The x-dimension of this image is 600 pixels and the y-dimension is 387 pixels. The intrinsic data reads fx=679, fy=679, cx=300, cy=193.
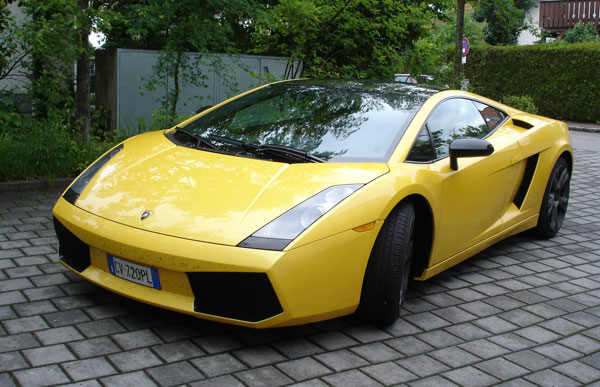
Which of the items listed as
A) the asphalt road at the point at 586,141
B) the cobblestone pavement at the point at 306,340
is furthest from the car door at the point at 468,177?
the asphalt road at the point at 586,141

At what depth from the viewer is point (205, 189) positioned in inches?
139

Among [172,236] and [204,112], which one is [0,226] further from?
[172,236]

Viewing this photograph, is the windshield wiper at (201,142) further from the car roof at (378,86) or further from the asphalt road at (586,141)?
the asphalt road at (586,141)

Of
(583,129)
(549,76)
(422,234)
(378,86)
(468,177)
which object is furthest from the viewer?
(549,76)

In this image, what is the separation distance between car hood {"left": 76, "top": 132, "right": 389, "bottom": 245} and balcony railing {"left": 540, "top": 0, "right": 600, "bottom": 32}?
103ft

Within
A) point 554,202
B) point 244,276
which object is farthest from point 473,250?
point 244,276

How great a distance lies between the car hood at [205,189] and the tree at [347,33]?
470 cm

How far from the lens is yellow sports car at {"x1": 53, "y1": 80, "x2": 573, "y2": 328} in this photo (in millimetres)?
3186

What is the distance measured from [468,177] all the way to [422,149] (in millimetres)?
468

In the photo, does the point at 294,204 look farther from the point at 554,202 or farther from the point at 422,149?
the point at 554,202

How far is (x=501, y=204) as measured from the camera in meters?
4.89

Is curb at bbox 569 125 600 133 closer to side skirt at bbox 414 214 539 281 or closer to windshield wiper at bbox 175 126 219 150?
side skirt at bbox 414 214 539 281

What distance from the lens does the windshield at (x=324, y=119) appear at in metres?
3.95

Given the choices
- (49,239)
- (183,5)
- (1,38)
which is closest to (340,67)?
(183,5)
